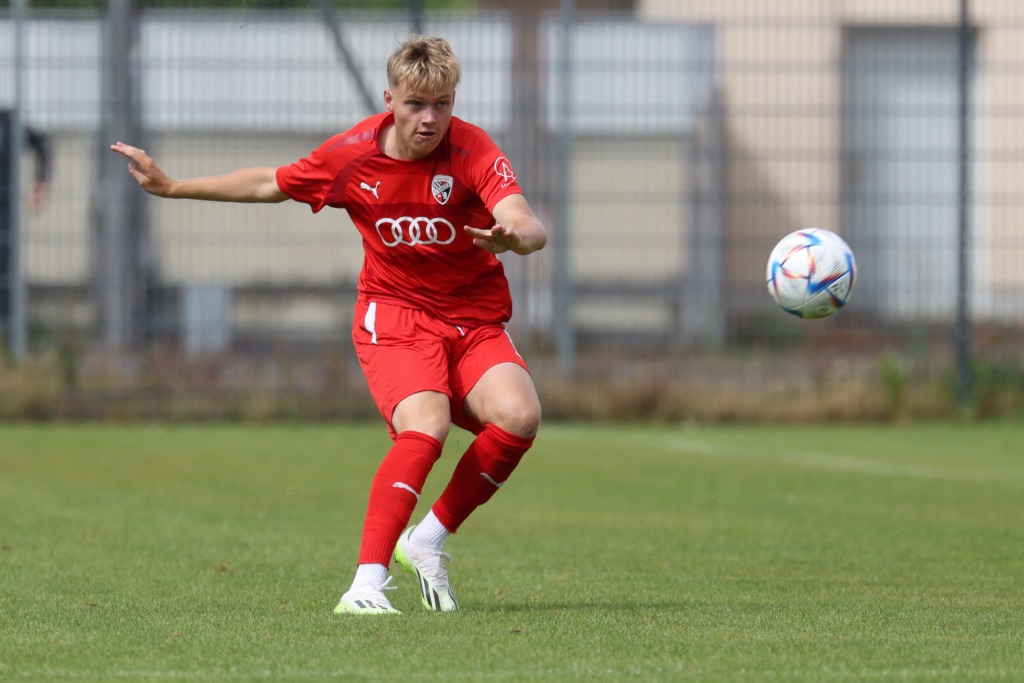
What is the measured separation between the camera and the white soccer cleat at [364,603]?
13.5 feet

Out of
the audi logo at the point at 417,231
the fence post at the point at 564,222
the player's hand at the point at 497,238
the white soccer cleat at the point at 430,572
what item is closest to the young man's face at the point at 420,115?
the audi logo at the point at 417,231

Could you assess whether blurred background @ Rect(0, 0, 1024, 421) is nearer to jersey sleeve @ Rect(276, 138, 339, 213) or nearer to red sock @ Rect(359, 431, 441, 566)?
jersey sleeve @ Rect(276, 138, 339, 213)

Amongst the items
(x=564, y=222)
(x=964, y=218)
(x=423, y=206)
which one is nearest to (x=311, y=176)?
(x=423, y=206)

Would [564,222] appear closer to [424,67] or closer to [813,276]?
[813,276]

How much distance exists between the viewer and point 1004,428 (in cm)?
1202

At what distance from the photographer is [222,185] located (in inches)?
187

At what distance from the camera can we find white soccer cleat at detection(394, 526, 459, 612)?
438 cm

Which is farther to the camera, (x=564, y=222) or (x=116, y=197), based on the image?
(x=564, y=222)

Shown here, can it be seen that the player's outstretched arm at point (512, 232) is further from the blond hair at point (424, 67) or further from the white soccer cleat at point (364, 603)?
the white soccer cleat at point (364, 603)

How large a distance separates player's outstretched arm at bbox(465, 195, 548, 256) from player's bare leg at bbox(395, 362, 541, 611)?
52cm

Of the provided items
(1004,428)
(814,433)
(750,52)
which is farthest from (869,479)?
(750,52)

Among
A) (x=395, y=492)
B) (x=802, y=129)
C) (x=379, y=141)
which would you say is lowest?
(x=395, y=492)

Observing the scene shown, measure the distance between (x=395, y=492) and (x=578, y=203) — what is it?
26.5ft

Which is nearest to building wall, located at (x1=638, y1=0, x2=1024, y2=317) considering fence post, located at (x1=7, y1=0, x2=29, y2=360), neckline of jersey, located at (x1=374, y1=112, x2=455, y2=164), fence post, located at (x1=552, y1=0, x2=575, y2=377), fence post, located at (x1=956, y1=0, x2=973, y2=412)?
fence post, located at (x1=956, y1=0, x2=973, y2=412)
